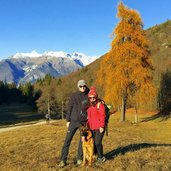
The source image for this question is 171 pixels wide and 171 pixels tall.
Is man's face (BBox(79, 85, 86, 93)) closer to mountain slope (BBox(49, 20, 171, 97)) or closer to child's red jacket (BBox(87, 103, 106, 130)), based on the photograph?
child's red jacket (BBox(87, 103, 106, 130))

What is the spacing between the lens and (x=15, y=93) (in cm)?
14562

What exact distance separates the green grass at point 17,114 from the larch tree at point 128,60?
6407cm

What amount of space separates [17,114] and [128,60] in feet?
276

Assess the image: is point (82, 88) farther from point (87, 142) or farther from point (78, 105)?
point (87, 142)

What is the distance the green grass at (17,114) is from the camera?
102375 millimetres

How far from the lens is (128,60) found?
3666 cm

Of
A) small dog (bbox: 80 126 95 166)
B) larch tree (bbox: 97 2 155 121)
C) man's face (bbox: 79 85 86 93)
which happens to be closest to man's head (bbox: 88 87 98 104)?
man's face (bbox: 79 85 86 93)

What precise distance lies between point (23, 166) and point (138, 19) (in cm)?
2743

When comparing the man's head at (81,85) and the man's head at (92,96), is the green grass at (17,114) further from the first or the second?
the man's head at (92,96)

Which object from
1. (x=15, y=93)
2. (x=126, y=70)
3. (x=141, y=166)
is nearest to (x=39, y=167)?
(x=141, y=166)

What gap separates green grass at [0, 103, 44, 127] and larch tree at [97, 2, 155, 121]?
6407 cm

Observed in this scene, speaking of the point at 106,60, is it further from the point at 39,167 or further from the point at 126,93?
the point at 39,167

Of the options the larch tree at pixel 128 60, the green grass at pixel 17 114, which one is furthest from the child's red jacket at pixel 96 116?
the green grass at pixel 17 114

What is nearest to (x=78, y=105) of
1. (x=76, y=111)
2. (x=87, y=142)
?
(x=76, y=111)
